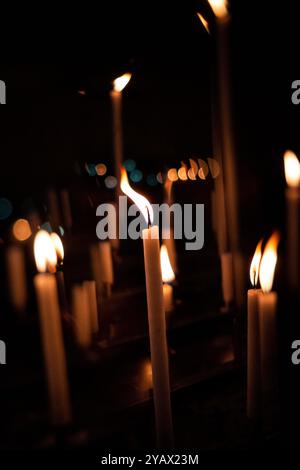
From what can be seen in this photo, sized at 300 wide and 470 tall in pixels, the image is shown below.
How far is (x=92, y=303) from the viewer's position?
40.7 inches

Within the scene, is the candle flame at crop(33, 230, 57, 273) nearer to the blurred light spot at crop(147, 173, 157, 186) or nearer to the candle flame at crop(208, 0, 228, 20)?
the candle flame at crop(208, 0, 228, 20)

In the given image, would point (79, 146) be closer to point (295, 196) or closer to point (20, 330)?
point (20, 330)

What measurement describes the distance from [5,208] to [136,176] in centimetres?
106

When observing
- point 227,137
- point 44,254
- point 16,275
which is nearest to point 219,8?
point 227,137

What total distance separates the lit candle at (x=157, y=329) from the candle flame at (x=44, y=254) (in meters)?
0.21

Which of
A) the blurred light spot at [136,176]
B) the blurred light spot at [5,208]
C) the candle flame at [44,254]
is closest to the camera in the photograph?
the candle flame at [44,254]

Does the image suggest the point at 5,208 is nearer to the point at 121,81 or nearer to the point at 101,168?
the point at 101,168

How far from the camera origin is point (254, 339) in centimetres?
62

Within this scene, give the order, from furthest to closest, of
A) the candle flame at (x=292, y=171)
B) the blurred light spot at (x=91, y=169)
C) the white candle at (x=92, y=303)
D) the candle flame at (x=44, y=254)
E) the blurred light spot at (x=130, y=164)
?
the blurred light spot at (x=130, y=164) < the blurred light spot at (x=91, y=169) < the white candle at (x=92, y=303) < the candle flame at (x=292, y=171) < the candle flame at (x=44, y=254)

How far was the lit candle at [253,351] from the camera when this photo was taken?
61 centimetres

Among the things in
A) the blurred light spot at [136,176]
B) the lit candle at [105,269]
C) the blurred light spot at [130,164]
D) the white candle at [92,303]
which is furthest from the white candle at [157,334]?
the blurred light spot at [130,164]

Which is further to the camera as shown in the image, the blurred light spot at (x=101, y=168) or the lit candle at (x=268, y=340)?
the blurred light spot at (x=101, y=168)

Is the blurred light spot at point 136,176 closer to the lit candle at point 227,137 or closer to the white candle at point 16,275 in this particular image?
the white candle at point 16,275

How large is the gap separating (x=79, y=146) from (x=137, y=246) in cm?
183
